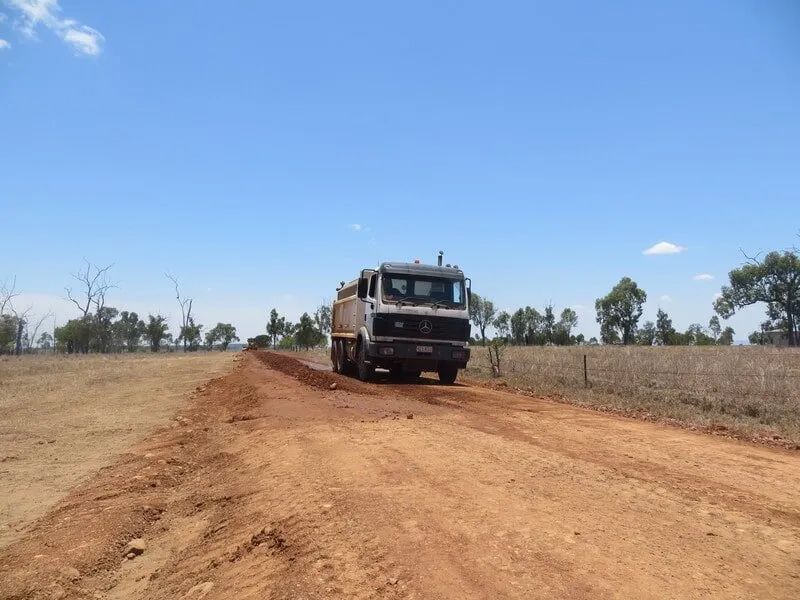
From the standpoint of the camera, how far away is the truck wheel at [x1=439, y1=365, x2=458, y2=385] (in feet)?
54.6

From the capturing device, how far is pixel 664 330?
8956 centimetres

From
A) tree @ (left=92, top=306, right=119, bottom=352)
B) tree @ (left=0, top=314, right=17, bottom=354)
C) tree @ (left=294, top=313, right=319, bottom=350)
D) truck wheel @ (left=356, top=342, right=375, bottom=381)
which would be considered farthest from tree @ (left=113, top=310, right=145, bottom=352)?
truck wheel @ (left=356, top=342, right=375, bottom=381)

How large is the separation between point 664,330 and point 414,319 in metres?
84.7

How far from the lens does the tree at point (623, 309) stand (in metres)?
86.9

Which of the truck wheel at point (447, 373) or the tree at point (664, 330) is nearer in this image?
the truck wheel at point (447, 373)

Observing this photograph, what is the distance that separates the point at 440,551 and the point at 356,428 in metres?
4.64

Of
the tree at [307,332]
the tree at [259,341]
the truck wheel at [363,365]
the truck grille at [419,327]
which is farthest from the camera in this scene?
the tree at [259,341]

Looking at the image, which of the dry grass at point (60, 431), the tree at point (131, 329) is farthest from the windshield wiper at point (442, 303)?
the tree at point (131, 329)

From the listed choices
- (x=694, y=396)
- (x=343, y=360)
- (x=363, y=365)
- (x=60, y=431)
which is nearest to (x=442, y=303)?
(x=363, y=365)

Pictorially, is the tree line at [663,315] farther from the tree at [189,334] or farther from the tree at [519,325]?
the tree at [189,334]

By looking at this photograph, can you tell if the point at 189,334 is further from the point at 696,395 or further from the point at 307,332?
the point at 696,395

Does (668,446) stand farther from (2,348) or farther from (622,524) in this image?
(2,348)

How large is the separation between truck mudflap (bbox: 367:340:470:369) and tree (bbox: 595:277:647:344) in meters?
77.2

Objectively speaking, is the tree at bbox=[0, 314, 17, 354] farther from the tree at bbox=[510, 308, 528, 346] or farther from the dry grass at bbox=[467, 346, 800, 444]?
the dry grass at bbox=[467, 346, 800, 444]
